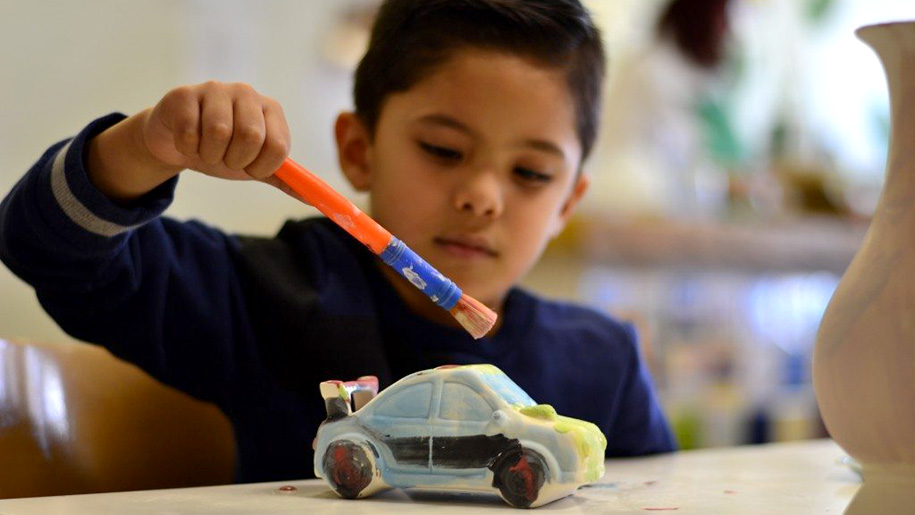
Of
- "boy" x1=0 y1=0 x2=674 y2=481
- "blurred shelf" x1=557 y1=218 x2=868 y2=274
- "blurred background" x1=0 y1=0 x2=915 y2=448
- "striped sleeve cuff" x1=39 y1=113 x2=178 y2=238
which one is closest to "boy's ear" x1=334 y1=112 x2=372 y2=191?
"boy" x1=0 y1=0 x2=674 y2=481

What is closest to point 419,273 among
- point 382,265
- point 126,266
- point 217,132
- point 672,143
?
point 217,132

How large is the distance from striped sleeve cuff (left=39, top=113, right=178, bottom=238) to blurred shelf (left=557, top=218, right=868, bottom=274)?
4.55 ft

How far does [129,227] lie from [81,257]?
0.12ft

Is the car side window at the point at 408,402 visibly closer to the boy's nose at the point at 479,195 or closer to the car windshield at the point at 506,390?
the car windshield at the point at 506,390

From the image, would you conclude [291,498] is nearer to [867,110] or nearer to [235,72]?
[235,72]

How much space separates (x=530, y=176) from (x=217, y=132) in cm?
38

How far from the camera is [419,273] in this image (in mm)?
556

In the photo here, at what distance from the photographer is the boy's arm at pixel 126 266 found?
632 mm

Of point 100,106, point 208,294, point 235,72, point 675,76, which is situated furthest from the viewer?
point 675,76

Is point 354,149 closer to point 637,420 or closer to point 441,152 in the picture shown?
point 441,152

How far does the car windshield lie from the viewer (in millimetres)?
530

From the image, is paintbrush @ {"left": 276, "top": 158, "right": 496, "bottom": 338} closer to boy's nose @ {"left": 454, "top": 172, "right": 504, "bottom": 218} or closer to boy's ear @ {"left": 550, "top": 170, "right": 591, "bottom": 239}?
boy's nose @ {"left": 454, "top": 172, "right": 504, "bottom": 218}

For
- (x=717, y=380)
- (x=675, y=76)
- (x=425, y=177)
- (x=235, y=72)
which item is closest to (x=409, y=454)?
(x=425, y=177)

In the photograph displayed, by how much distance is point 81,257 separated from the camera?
645mm
